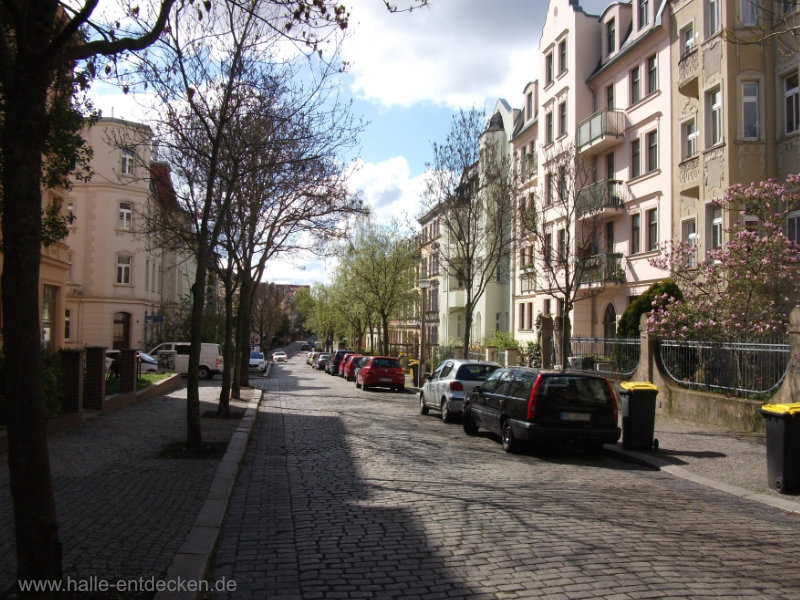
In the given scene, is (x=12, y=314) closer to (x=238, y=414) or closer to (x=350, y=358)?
(x=238, y=414)

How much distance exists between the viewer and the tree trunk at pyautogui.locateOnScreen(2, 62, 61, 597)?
13.5ft

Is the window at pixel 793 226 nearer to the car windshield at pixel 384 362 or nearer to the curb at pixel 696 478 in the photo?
the curb at pixel 696 478

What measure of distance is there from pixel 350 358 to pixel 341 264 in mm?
12871

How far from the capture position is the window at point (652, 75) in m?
27.0

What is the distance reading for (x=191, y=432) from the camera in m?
11.1

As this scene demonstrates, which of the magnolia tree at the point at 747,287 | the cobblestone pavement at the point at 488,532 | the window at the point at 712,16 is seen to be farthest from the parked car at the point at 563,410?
the window at the point at 712,16

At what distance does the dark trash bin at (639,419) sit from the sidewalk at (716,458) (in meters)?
0.18

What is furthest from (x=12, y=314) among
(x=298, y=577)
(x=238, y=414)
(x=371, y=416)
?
(x=371, y=416)

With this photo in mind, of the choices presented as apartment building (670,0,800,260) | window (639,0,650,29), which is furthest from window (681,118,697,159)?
window (639,0,650,29)

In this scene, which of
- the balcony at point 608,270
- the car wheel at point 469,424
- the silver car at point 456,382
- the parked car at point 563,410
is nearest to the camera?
the parked car at point 563,410

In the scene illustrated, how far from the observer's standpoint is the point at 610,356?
2097 centimetres

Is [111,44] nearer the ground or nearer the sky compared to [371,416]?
nearer the sky

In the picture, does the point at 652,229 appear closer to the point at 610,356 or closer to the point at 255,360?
the point at 610,356

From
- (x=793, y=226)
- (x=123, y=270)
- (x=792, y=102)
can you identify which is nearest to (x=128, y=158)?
(x=793, y=226)
